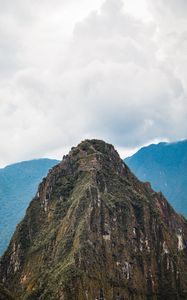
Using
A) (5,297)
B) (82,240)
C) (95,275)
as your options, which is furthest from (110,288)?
(5,297)

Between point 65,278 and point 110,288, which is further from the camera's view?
point 110,288

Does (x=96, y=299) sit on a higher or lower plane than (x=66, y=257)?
lower

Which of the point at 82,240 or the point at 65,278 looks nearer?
the point at 65,278

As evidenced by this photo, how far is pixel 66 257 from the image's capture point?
654 feet

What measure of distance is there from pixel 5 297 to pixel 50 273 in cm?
5386

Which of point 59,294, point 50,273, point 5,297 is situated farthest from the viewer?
point 50,273

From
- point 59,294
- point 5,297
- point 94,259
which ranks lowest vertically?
point 5,297

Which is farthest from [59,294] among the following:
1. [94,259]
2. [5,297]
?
[5,297]

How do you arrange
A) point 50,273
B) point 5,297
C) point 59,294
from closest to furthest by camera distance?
point 5,297, point 59,294, point 50,273

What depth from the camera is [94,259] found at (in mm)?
199250

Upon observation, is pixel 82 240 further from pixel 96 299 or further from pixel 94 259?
pixel 96 299

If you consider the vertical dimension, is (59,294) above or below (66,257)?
below

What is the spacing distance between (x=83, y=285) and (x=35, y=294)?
59.4 ft

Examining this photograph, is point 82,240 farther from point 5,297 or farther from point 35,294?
point 5,297
